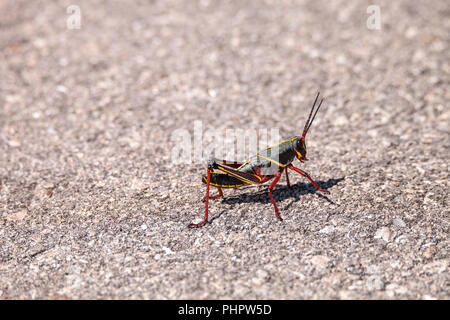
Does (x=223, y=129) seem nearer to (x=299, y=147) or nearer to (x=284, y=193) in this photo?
(x=284, y=193)

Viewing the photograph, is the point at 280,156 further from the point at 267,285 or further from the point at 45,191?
the point at 45,191

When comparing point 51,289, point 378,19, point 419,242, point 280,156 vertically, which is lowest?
point 51,289

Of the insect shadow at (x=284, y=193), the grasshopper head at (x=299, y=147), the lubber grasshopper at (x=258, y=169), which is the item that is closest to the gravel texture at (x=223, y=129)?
the insect shadow at (x=284, y=193)

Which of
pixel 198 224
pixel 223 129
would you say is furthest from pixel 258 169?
pixel 223 129

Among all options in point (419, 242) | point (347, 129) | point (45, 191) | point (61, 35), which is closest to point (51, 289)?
point (45, 191)

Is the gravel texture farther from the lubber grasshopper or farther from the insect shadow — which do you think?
the lubber grasshopper

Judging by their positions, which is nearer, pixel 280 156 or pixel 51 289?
pixel 51 289
